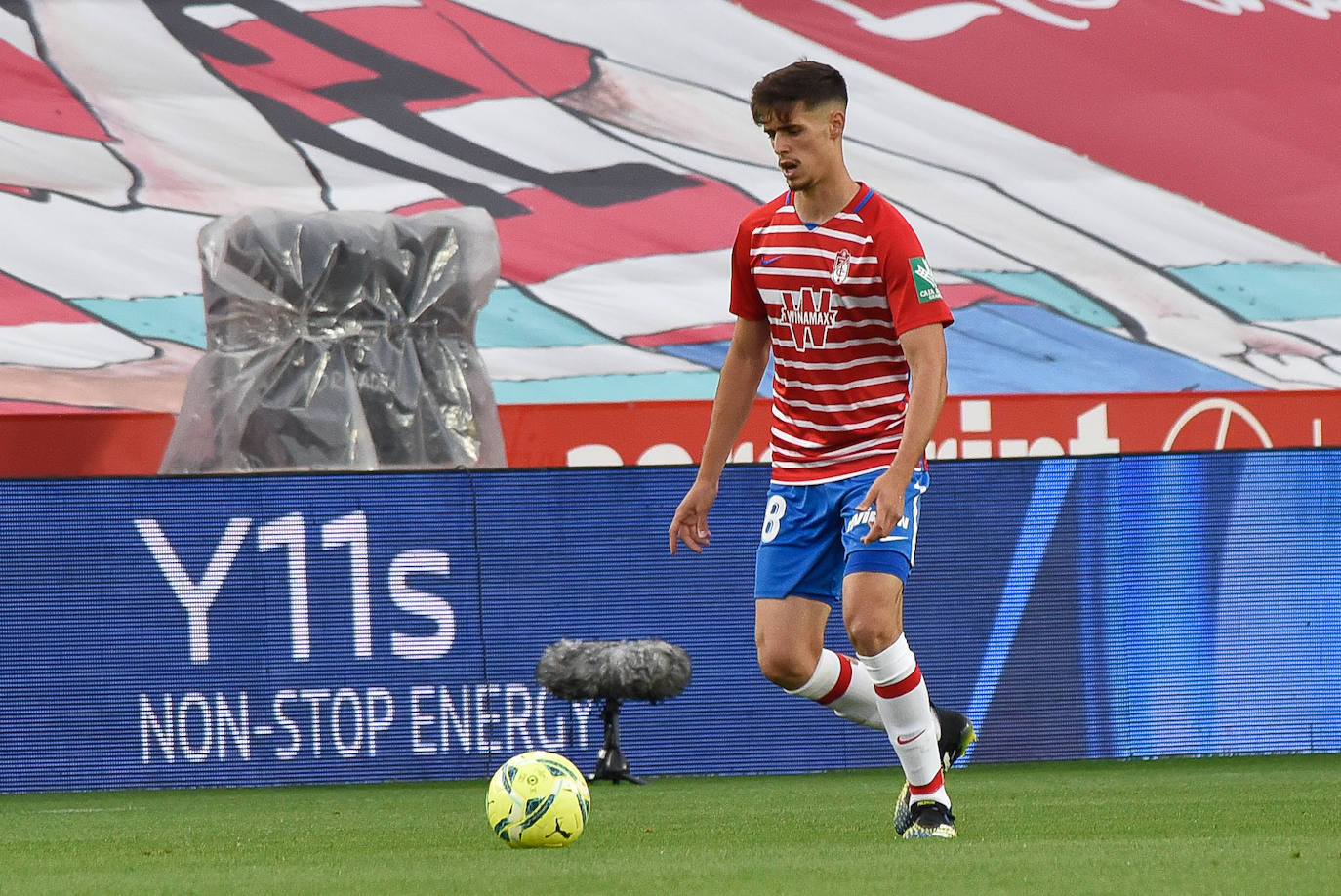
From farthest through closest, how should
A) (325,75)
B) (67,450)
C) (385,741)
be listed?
(325,75) → (67,450) → (385,741)

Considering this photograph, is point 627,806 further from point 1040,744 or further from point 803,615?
point 1040,744

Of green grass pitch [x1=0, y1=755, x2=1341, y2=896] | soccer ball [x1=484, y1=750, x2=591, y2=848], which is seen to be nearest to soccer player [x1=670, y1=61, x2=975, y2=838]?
green grass pitch [x1=0, y1=755, x2=1341, y2=896]

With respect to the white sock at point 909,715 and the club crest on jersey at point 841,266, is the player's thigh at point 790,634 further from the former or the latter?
the club crest on jersey at point 841,266

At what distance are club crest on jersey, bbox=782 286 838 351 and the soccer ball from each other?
120 centimetres

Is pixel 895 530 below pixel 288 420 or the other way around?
the other way around

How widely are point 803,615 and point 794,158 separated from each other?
1110 millimetres

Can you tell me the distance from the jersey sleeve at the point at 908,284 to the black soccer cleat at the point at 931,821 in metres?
1.16

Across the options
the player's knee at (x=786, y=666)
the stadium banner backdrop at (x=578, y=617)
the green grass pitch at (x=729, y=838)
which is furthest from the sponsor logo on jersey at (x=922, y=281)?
the stadium banner backdrop at (x=578, y=617)

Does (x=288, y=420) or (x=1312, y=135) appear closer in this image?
(x=288, y=420)

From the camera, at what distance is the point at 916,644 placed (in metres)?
8.02

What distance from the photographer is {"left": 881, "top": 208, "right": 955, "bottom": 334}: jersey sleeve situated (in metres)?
4.40

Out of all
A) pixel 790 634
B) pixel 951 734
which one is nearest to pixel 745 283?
A: pixel 790 634

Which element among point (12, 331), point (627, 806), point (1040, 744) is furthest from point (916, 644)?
point (12, 331)

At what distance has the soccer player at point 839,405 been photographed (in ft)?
14.6
